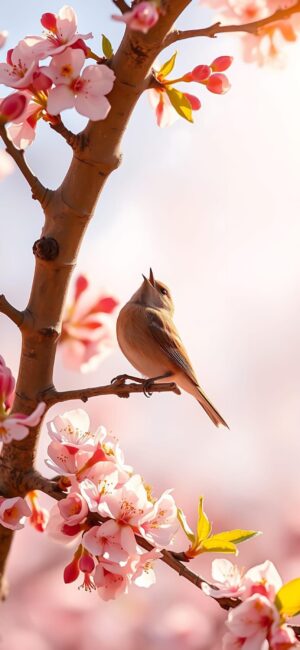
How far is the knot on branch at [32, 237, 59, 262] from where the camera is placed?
161 centimetres

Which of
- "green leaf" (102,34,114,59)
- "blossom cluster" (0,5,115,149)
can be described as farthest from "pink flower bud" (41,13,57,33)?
"green leaf" (102,34,114,59)

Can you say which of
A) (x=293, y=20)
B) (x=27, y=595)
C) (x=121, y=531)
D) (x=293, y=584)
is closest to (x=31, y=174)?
(x=293, y=20)

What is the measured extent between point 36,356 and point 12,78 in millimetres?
527

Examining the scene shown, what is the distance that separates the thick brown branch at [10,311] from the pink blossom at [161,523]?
44 cm

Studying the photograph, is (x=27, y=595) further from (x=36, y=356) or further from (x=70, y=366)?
(x=36, y=356)

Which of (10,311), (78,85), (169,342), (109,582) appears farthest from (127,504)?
(169,342)

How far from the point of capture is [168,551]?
1.62 m

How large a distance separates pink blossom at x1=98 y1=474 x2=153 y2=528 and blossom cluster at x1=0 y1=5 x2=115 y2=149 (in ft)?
2.26

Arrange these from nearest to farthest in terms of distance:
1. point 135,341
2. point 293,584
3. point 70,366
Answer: point 293,584, point 70,366, point 135,341

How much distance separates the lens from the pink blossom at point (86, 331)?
2.18 metres

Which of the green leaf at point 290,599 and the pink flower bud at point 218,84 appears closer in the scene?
the green leaf at point 290,599

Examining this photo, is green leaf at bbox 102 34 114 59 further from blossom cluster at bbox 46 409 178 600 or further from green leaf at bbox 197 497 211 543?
green leaf at bbox 197 497 211 543

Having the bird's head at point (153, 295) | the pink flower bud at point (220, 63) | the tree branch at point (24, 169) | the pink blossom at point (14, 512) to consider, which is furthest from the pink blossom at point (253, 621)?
the bird's head at point (153, 295)

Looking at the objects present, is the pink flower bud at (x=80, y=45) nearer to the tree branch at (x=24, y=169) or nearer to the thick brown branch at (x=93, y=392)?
the tree branch at (x=24, y=169)
